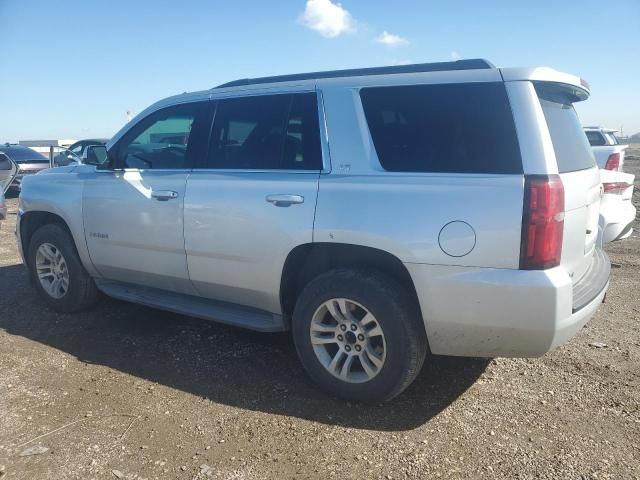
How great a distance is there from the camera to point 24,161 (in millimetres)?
15016

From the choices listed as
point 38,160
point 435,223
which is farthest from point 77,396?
point 38,160

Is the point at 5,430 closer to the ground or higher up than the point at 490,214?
closer to the ground

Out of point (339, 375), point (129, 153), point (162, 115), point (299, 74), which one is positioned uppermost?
point (299, 74)

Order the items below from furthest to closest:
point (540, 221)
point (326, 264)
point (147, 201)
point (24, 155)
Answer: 1. point (24, 155)
2. point (147, 201)
3. point (326, 264)
4. point (540, 221)

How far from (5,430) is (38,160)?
1409 cm

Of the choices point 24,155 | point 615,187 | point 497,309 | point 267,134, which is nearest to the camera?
point 497,309

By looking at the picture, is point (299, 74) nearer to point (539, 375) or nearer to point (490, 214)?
point (490, 214)

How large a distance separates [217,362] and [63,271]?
6.57ft

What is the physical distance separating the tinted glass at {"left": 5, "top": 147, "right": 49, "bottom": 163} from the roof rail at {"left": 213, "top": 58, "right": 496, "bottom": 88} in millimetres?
13169

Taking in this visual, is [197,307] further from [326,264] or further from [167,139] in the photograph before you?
[167,139]

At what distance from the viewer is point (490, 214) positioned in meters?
2.82

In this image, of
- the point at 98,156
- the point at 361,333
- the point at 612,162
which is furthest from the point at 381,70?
the point at 612,162

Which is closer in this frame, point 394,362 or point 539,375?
point 394,362

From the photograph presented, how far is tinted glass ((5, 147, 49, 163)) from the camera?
15027 millimetres
